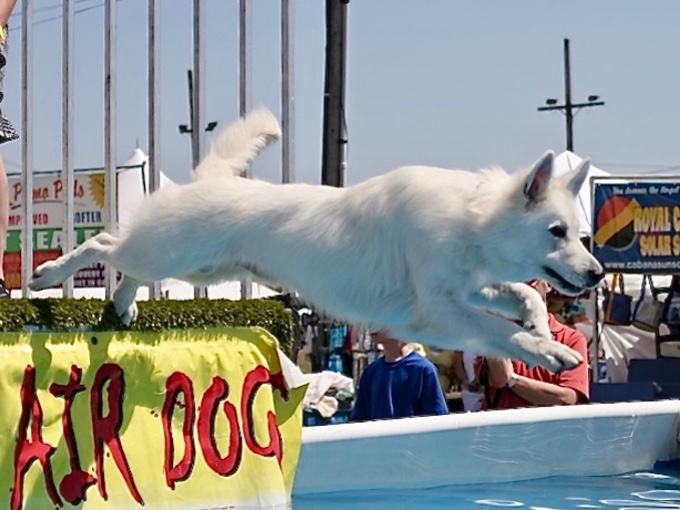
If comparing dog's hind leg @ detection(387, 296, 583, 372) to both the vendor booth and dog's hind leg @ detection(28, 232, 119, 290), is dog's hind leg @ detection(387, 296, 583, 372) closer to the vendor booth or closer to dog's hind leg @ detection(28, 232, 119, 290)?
dog's hind leg @ detection(28, 232, 119, 290)

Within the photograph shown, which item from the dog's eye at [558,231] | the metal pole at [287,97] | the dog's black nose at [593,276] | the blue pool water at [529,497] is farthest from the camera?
the metal pole at [287,97]

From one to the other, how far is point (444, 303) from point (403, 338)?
241mm

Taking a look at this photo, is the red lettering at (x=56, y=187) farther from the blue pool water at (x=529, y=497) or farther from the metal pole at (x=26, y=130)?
the blue pool water at (x=529, y=497)

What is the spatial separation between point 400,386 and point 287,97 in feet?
5.80

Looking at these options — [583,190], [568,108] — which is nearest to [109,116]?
[583,190]

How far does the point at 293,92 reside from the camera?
21.3 ft

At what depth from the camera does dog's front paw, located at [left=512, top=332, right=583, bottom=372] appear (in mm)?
3445

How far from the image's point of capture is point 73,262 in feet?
14.5

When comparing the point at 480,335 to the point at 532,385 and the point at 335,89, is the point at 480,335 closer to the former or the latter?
the point at 532,385

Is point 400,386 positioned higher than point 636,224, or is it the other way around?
point 636,224

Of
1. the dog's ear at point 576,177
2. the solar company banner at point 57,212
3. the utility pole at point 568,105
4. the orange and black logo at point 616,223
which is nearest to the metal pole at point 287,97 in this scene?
the dog's ear at point 576,177

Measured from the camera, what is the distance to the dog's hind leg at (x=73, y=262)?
443 cm

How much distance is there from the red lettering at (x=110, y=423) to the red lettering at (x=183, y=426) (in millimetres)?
164

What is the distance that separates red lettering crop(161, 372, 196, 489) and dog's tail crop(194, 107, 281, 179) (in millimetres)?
787
